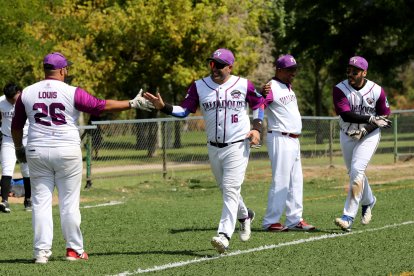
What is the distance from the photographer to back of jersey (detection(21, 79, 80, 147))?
31.8ft

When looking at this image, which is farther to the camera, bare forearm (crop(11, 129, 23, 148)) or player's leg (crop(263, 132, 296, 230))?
player's leg (crop(263, 132, 296, 230))

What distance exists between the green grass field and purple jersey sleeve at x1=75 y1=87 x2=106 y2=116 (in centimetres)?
153

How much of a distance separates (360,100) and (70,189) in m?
4.18

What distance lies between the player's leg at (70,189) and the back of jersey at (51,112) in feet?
0.52

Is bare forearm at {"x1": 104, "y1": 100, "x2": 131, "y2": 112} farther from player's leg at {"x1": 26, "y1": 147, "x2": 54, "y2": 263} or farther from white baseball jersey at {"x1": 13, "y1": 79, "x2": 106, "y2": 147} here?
player's leg at {"x1": 26, "y1": 147, "x2": 54, "y2": 263}

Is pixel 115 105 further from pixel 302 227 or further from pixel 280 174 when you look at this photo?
pixel 302 227

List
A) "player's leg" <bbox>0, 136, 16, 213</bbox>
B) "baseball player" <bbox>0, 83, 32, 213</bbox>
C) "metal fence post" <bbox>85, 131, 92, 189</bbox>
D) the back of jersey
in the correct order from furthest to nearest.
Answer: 1. "metal fence post" <bbox>85, 131, 92, 189</bbox>
2. "player's leg" <bbox>0, 136, 16, 213</bbox>
3. "baseball player" <bbox>0, 83, 32, 213</bbox>
4. the back of jersey

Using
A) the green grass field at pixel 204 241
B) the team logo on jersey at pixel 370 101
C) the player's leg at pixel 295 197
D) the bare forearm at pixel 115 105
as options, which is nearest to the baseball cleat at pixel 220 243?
the green grass field at pixel 204 241

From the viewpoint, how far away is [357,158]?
40.5 feet

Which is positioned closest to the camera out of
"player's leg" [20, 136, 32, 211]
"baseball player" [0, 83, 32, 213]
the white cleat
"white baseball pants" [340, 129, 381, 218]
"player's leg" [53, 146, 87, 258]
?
"player's leg" [53, 146, 87, 258]

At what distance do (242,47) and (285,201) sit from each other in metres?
27.1

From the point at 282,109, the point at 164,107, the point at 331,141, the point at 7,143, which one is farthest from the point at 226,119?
the point at 331,141

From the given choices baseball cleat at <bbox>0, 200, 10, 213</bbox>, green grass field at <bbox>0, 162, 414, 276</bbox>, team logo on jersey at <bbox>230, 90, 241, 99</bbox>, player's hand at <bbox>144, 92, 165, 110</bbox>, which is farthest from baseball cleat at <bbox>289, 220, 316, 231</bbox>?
baseball cleat at <bbox>0, 200, 10, 213</bbox>

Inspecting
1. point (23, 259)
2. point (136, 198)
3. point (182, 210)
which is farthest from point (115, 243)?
point (136, 198)
